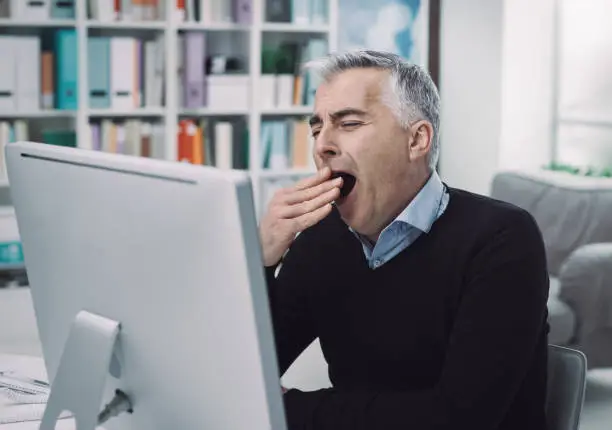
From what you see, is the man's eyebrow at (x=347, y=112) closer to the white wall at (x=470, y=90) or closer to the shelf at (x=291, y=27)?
the shelf at (x=291, y=27)

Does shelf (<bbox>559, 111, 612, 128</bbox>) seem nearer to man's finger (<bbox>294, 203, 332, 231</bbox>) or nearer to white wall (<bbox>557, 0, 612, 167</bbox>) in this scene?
white wall (<bbox>557, 0, 612, 167</bbox>)

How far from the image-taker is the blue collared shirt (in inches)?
64.1

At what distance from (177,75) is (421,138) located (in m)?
3.52

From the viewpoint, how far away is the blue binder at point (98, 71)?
4.81m

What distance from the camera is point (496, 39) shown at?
20.2 ft

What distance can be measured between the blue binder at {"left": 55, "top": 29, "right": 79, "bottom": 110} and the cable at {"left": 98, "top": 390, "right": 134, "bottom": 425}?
383cm

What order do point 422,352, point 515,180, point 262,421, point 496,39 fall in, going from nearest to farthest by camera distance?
point 262,421
point 422,352
point 515,180
point 496,39

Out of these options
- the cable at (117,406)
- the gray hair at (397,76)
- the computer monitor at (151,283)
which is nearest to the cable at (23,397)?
the computer monitor at (151,283)

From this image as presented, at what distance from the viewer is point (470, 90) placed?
6.20m

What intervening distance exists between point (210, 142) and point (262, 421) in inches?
169

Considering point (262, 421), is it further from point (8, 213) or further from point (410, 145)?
point (8, 213)

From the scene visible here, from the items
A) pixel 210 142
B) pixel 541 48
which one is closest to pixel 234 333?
pixel 210 142

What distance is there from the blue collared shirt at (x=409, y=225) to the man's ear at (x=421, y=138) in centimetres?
6

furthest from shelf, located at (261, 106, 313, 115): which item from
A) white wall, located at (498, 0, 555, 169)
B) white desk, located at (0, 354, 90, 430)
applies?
white desk, located at (0, 354, 90, 430)
